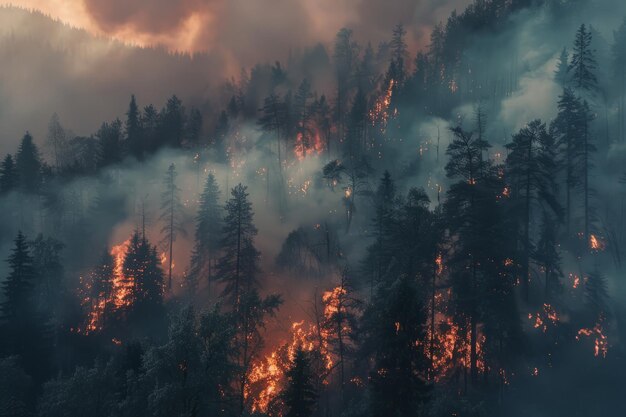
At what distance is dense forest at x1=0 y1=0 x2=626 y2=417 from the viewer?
34000mm

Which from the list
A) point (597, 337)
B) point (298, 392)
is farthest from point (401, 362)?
point (597, 337)

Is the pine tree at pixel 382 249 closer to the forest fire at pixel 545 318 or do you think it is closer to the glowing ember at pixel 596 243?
the forest fire at pixel 545 318

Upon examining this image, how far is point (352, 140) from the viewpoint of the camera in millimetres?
89812

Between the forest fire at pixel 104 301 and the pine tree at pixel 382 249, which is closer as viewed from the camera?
the pine tree at pixel 382 249

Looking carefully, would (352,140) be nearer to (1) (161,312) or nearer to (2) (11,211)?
(1) (161,312)

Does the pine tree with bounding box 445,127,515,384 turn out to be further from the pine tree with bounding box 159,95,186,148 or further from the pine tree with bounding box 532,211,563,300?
the pine tree with bounding box 159,95,186,148

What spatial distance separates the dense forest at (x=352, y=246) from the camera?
112 feet

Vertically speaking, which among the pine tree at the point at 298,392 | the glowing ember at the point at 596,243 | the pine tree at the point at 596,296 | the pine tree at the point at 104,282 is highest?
the glowing ember at the point at 596,243

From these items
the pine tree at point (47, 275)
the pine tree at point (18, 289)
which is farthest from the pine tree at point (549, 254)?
the pine tree at point (47, 275)

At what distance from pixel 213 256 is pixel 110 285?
1395 cm

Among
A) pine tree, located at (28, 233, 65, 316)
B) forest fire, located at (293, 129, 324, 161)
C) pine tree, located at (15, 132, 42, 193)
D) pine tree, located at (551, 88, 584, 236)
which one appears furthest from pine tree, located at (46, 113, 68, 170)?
pine tree, located at (551, 88, 584, 236)

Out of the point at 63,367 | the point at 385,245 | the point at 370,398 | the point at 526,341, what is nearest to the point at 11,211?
the point at 63,367

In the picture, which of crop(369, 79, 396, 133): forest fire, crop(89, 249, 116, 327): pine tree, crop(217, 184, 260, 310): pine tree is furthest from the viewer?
crop(369, 79, 396, 133): forest fire

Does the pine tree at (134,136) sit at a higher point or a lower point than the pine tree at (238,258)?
higher
